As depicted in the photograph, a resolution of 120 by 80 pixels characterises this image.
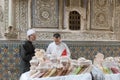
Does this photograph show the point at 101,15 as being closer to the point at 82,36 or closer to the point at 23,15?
the point at 82,36

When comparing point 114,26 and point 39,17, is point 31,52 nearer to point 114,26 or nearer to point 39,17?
point 39,17

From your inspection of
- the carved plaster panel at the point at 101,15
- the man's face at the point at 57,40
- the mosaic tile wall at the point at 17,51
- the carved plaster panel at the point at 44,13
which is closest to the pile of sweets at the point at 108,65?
the man's face at the point at 57,40

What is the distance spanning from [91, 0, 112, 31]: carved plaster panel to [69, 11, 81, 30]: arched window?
0.32 metres

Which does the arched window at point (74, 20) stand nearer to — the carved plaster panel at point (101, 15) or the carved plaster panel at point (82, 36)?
the carved plaster panel at point (82, 36)

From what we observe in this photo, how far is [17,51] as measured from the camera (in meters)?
5.43

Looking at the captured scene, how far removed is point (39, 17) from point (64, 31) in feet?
2.00

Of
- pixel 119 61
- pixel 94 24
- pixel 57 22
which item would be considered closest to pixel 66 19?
pixel 57 22

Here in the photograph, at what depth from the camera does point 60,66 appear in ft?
8.20

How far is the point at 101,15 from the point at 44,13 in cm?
134

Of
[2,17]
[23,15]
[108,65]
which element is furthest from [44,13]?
[108,65]

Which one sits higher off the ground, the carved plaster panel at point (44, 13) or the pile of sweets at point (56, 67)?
the carved plaster panel at point (44, 13)

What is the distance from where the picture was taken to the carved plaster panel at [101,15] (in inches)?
268

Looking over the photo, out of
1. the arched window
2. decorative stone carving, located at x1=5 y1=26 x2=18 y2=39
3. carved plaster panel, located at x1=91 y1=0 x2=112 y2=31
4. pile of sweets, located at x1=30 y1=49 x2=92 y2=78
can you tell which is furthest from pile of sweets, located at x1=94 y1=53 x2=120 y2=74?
carved plaster panel, located at x1=91 y1=0 x2=112 y2=31

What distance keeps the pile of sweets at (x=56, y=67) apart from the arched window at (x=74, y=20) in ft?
13.5
